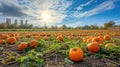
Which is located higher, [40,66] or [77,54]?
[77,54]

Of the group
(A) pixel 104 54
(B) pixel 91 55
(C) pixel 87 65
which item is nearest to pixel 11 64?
(C) pixel 87 65

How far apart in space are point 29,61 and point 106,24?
57.7 meters

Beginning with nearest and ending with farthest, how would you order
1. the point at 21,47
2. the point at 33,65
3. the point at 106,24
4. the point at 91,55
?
the point at 33,65 < the point at 91,55 < the point at 21,47 < the point at 106,24

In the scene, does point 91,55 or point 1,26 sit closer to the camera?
point 91,55

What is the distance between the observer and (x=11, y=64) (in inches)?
128

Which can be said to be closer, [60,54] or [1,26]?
[60,54]

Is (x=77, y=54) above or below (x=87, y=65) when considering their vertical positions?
above

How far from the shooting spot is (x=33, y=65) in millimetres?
2818

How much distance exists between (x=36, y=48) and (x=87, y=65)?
2107 millimetres

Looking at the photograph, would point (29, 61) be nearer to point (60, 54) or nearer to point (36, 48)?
point (60, 54)

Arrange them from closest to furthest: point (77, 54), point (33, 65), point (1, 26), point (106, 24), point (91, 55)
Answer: point (33, 65) < point (77, 54) < point (91, 55) < point (1, 26) < point (106, 24)

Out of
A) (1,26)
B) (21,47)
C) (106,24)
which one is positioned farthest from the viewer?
(106,24)

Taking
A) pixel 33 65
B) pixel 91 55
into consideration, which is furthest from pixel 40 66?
pixel 91 55

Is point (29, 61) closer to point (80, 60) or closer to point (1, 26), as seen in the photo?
point (80, 60)
